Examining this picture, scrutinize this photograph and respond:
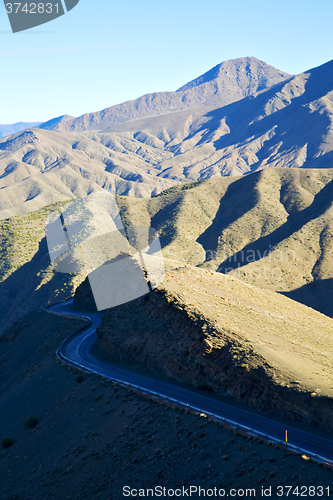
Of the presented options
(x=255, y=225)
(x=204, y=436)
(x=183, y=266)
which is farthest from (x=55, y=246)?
(x=204, y=436)

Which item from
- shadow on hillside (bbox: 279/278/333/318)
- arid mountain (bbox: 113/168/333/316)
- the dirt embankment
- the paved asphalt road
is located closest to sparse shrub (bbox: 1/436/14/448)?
the paved asphalt road

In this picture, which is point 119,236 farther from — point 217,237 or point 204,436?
point 204,436

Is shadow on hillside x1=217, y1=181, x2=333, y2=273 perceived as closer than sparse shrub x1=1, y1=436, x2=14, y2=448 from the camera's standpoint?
No

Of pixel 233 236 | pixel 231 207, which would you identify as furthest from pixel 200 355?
pixel 231 207

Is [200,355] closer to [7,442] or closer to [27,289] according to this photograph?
[7,442]

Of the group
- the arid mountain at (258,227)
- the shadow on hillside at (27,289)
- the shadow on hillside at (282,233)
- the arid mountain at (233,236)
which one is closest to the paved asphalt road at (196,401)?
the arid mountain at (233,236)

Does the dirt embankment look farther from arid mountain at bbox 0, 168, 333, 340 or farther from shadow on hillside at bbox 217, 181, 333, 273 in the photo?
shadow on hillside at bbox 217, 181, 333, 273
